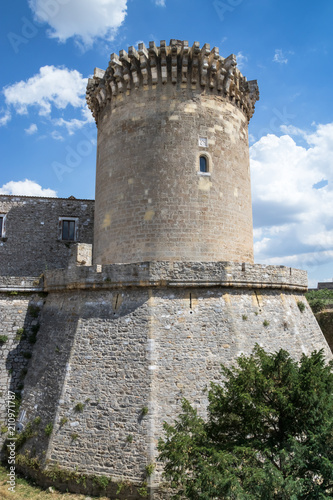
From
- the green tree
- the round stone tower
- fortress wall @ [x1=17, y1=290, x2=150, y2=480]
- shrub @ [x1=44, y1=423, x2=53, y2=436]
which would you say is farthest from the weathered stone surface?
the round stone tower

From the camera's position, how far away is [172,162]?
11789mm

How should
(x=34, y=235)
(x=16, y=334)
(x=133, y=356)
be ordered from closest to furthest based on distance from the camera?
1. (x=133, y=356)
2. (x=16, y=334)
3. (x=34, y=235)

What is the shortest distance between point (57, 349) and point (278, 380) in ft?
21.7

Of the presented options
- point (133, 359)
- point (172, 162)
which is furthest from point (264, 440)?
point (172, 162)

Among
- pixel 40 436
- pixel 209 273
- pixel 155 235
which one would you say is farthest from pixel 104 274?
pixel 40 436

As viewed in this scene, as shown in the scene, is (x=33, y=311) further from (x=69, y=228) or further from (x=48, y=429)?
(x=69, y=228)

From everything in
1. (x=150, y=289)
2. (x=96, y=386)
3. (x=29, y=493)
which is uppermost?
(x=150, y=289)

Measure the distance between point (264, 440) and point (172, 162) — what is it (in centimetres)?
831

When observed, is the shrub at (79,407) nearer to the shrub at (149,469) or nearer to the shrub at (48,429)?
the shrub at (48,429)

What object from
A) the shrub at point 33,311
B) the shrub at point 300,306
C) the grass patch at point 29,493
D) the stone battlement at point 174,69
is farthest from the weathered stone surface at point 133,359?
the stone battlement at point 174,69

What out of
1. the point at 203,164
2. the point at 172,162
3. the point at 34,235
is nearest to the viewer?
the point at 172,162

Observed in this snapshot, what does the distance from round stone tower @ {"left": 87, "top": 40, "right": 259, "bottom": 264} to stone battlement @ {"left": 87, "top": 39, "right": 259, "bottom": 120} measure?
0.03m

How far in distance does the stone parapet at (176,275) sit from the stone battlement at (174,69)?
627cm

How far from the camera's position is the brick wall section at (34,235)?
17578 millimetres
